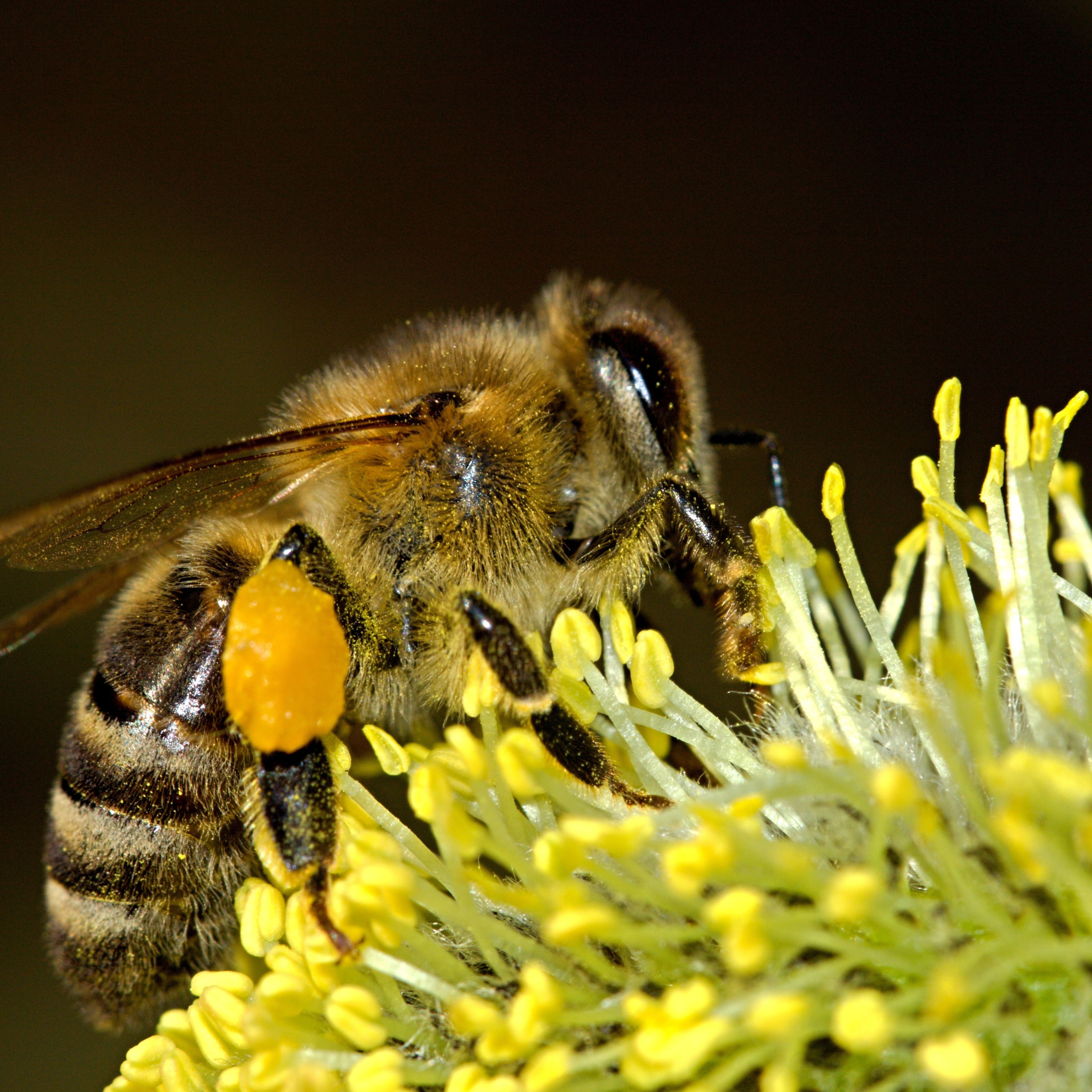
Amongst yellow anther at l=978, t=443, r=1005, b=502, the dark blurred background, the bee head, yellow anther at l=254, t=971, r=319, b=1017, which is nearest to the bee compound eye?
the bee head

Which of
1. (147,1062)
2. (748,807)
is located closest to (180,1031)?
(147,1062)

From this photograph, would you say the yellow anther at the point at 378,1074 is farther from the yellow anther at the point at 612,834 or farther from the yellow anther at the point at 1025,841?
the yellow anther at the point at 1025,841

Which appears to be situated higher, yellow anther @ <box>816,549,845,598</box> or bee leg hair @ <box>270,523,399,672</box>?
bee leg hair @ <box>270,523,399,672</box>

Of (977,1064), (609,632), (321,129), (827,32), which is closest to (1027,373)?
(827,32)

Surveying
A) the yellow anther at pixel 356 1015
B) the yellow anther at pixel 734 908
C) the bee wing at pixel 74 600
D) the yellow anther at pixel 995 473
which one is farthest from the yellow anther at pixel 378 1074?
the yellow anther at pixel 995 473

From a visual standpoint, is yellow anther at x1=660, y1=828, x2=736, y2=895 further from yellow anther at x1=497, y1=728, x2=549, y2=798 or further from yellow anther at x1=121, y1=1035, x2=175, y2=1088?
yellow anther at x1=121, y1=1035, x2=175, y2=1088

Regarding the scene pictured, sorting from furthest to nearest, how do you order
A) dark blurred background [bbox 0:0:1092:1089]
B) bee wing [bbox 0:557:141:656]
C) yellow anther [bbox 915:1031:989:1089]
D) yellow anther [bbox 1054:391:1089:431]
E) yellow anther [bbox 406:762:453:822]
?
dark blurred background [bbox 0:0:1092:1089] < bee wing [bbox 0:557:141:656] < yellow anther [bbox 1054:391:1089:431] < yellow anther [bbox 406:762:453:822] < yellow anther [bbox 915:1031:989:1089]

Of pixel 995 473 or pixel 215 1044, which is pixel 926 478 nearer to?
pixel 995 473
